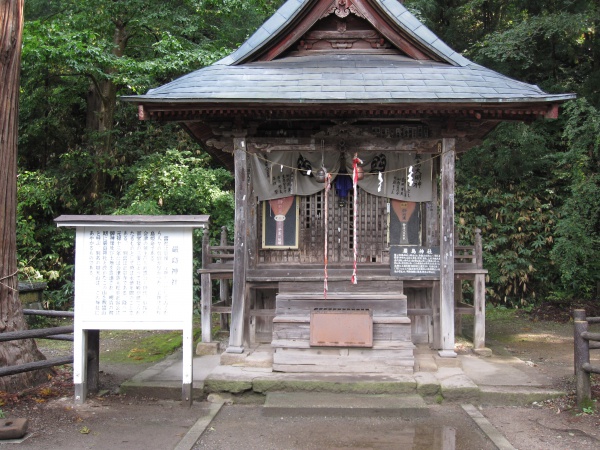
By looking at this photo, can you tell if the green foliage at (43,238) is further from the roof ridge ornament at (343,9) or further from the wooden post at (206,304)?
the roof ridge ornament at (343,9)

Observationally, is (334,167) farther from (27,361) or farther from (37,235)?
(37,235)

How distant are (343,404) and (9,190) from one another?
5326 millimetres

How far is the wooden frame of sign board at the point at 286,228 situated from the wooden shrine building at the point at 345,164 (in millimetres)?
20

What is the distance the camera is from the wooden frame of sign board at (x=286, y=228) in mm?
9953

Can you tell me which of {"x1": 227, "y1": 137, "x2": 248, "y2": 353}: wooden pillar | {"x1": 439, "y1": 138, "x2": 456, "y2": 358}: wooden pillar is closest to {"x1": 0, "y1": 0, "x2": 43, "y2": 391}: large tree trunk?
{"x1": 227, "y1": 137, "x2": 248, "y2": 353}: wooden pillar

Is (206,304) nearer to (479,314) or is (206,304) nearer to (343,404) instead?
(343,404)

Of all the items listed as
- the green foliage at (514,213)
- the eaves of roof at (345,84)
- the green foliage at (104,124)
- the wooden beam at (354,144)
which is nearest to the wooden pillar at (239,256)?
the wooden beam at (354,144)

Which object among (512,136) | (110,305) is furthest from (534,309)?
(110,305)

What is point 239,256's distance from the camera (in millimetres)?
8688

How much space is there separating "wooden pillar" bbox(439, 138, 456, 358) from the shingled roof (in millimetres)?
1045

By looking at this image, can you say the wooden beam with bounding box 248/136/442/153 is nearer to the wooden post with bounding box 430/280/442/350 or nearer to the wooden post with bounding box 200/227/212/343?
the wooden post with bounding box 200/227/212/343

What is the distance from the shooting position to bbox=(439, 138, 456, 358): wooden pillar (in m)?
8.55

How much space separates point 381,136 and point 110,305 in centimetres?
526

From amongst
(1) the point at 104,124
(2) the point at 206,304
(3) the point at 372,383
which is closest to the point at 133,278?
(2) the point at 206,304
